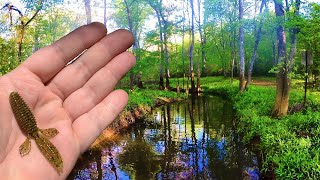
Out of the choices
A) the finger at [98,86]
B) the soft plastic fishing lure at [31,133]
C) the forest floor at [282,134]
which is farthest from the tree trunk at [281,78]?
the soft plastic fishing lure at [31,133]

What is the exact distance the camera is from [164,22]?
27.5m

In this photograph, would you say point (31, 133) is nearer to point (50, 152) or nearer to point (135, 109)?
point (50, 152)

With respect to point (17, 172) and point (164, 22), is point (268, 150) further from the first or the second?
point (164, 22)

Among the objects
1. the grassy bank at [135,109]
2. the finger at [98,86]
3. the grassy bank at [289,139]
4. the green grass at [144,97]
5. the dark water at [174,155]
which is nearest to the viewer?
the finger at [98,86]

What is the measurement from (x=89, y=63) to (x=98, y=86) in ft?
0.73

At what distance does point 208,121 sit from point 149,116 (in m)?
3.62

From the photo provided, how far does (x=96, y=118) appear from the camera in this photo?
270cm

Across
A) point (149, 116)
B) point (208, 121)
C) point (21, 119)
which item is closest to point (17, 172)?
point (21, 119)

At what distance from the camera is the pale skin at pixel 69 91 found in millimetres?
2428

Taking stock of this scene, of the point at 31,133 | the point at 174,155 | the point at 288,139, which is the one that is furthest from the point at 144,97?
the point at 31,133

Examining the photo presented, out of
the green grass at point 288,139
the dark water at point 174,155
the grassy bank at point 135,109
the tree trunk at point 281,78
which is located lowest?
the dark water at point 174,155

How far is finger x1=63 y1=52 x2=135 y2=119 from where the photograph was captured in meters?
2.77

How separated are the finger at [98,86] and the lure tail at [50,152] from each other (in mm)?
401

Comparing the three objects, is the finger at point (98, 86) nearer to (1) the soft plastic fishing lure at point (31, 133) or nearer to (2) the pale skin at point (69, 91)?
(2) the pale skin at point (69, 91)
